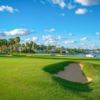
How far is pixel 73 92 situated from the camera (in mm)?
15539

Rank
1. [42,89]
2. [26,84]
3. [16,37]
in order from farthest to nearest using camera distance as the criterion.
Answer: [16,37]
[26,84]
[42,89]

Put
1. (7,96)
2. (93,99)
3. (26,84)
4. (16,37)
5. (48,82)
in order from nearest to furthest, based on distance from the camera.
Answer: (7,96) → (93,99) → (26,84) → (48,82) → (16,37)

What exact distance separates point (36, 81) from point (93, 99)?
486cm

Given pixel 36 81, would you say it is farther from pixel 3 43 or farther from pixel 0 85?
pixel 3 43

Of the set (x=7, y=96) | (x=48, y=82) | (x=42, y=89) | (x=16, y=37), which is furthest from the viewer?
(x=16, y=37)

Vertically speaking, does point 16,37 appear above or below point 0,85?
above

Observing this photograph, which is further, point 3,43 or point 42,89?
point 3,43

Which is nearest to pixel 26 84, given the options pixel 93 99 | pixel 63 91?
pixel 63 91

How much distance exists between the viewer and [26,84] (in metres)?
16.3

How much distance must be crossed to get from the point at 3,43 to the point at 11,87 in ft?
496

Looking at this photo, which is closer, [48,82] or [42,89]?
[42,89]

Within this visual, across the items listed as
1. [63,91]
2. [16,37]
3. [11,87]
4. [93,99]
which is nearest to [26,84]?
[11,87]

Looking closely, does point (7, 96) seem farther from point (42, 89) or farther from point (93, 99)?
point (93, 99)

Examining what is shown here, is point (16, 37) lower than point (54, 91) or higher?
higher
